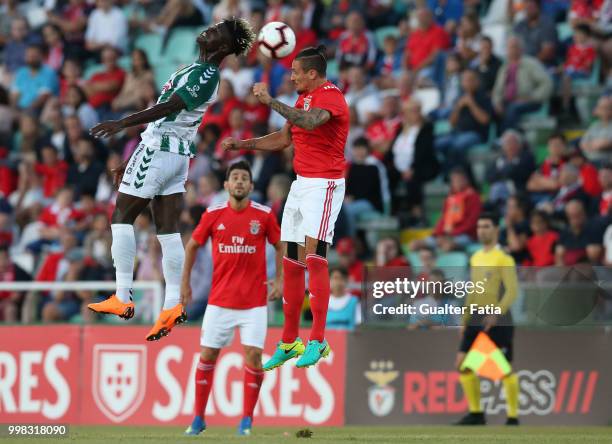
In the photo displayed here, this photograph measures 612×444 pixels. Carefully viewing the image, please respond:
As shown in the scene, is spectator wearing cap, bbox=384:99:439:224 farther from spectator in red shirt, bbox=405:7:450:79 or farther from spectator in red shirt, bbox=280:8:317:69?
spectator in red shirt, bbox=280:8:317:69

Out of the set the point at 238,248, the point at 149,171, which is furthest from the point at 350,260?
the point at 149,171

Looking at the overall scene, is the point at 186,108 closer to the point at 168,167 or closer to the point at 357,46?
the point at 168,167

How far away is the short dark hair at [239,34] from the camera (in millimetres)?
11883

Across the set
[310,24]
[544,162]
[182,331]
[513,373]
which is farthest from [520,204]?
[310,24]

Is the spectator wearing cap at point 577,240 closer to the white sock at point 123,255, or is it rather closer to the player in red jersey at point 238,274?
the player in red jersey at point 238,274

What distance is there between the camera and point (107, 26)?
24.6 m

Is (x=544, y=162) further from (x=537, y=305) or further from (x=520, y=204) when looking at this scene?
(x=537, y=305)

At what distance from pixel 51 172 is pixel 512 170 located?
24.9ft

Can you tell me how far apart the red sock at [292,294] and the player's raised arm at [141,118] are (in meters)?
1.67

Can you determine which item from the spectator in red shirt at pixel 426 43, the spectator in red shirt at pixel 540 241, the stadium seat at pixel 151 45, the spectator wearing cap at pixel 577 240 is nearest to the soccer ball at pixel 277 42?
the spectator wearing cap at pixel 577 240

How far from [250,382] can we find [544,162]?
6276mm

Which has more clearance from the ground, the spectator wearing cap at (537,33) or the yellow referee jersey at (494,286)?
the spectator wearing cap at (537,33)

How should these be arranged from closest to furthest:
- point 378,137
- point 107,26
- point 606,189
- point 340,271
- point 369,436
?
point 369,436
point 340,271
point 606,189
point 378,137
point 107,26

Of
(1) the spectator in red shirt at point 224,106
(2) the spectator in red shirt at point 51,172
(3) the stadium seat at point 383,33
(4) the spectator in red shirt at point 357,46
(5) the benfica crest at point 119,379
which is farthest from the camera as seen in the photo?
(3) the stadium seat at point 383,33
